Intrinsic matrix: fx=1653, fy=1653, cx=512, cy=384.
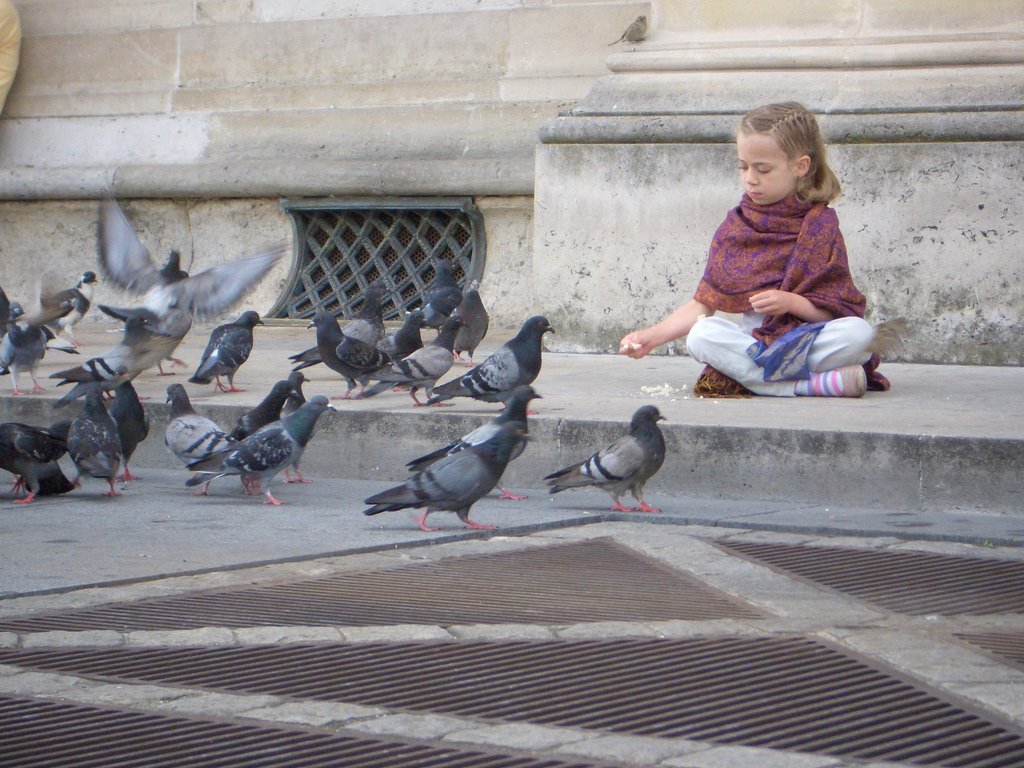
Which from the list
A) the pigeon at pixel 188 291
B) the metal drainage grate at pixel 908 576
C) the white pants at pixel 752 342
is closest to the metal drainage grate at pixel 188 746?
the metal drainage grate at pixel 908 576

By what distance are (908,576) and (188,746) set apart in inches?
95.6

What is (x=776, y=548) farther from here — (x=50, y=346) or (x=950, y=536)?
(x=50, y=346)

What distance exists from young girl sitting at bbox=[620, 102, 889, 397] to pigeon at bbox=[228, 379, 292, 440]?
149 cm

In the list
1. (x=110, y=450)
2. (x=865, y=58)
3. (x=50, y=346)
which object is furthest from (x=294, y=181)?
(x=110, y=450)

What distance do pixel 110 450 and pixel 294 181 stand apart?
200 inches

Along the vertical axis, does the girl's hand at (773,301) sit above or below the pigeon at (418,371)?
above

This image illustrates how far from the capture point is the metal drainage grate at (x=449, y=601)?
4.38 metres

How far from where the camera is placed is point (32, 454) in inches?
259

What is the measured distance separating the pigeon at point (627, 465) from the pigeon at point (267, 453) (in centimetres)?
107

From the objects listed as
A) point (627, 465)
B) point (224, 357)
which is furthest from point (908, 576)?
point (224, 357)

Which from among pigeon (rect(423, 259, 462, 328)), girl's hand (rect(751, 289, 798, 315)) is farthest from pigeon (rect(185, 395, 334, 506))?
pigeon (rect(423, 259, 462, 328))

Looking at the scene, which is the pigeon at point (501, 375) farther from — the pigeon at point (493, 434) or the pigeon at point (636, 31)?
the pigeon at point (636, 31)

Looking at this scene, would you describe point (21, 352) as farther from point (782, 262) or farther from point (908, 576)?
point (908, 576)

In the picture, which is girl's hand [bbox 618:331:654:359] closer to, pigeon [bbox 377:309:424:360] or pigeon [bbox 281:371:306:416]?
pigeon [bbox 281:371:306:416]
